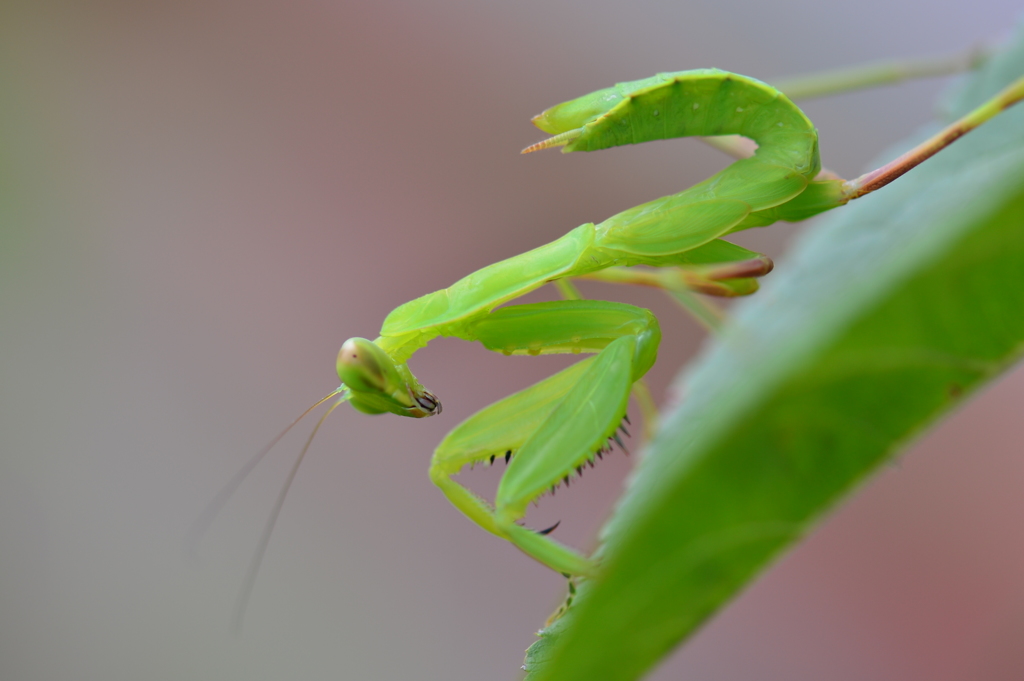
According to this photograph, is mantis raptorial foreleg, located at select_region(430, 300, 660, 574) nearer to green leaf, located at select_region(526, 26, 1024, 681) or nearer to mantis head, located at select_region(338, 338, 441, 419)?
mantis head, located at select_region(338, 338, 441, 419)

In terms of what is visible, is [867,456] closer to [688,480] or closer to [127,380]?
[688,480]

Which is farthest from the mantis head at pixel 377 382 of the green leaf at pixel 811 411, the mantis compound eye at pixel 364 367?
the green leaf at pixel 811 411

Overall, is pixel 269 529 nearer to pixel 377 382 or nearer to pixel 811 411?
pixel 377 382

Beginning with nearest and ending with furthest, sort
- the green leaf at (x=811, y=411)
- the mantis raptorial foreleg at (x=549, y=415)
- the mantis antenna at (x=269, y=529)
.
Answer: the green leaf at (x=811, y=411) < the mantis raptorial foreleg at (x=549, y=415) < the mantis antenna at (x=269, y=529)

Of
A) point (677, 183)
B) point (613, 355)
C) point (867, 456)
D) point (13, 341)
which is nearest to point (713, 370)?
point (867, 456)

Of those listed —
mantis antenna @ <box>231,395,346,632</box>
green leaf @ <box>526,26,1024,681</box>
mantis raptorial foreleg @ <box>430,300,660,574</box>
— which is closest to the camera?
green leaf @ <box>526,26,1024,681</box>

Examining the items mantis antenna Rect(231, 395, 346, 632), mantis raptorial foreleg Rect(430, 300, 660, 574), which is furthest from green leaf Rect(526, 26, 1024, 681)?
mantis antenna Rect(231, 395, 346, 632)

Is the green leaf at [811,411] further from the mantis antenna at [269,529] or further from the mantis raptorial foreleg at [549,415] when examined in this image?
the mantis antenna at [269,529]
